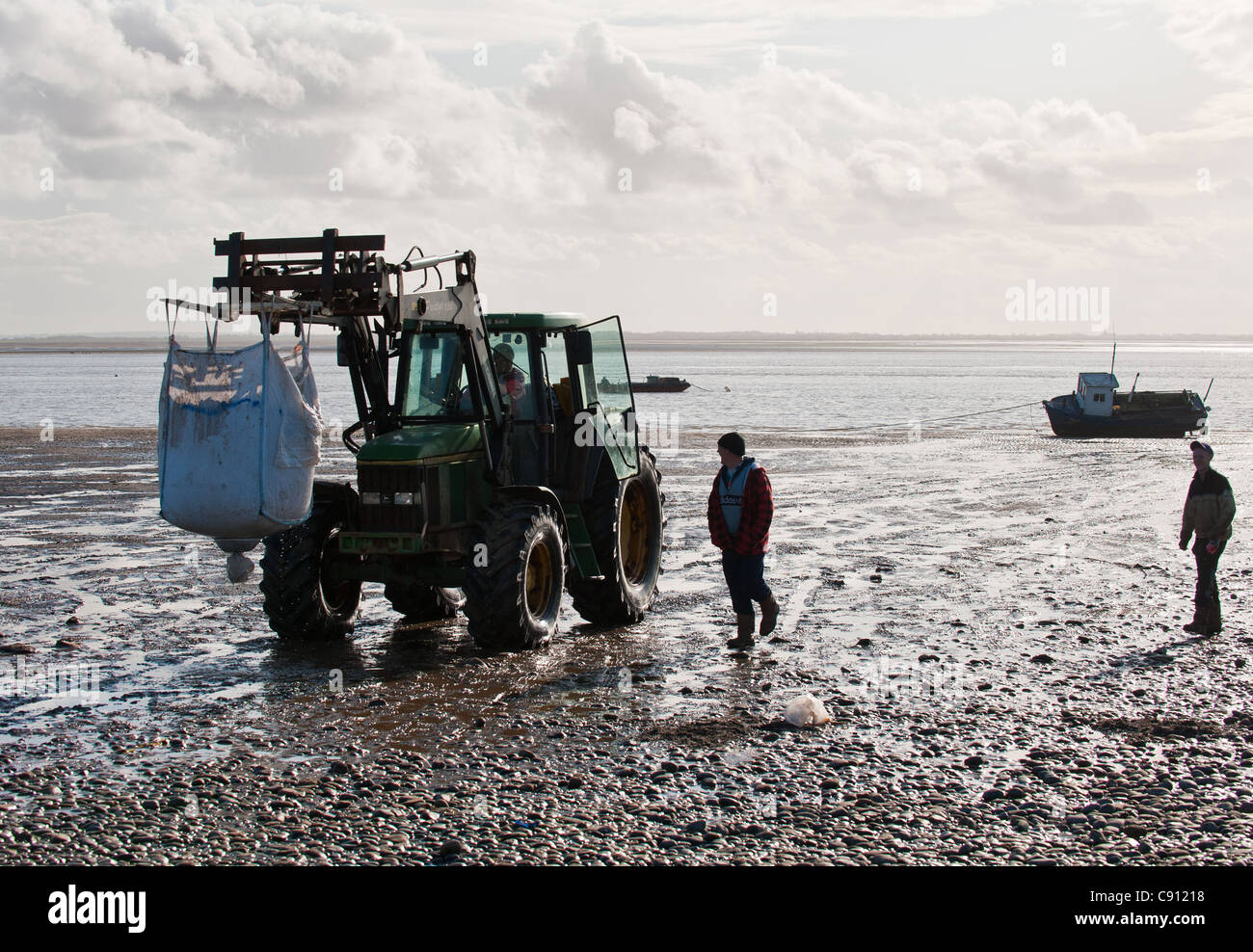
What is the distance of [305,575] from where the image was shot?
9914mm

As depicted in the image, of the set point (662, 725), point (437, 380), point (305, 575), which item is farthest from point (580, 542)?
point (662, 725)

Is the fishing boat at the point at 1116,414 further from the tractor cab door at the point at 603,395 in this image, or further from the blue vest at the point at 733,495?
the blue vest at the point at 733,495

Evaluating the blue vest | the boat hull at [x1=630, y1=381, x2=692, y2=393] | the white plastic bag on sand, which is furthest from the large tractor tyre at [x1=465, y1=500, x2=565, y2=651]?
the boat hull at [x1=630, y1=381, x2=692, y2=393]

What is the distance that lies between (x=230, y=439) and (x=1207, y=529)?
808 centimetres

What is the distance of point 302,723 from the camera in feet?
25.9

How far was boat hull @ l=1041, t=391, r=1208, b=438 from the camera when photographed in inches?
1407

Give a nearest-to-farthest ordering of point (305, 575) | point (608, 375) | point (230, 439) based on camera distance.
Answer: point (230, 439), point (305, 575), point (608, 375)

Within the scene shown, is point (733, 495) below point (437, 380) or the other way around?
below

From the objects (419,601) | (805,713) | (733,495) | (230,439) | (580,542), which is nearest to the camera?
(805,713)

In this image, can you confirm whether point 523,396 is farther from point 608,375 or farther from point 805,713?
point 805,713

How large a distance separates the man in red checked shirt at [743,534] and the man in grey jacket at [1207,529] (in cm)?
366

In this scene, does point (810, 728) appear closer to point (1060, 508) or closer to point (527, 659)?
point (527, 659)

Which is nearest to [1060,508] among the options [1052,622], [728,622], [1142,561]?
[1142,561]

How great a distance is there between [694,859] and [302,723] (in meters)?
3.27
